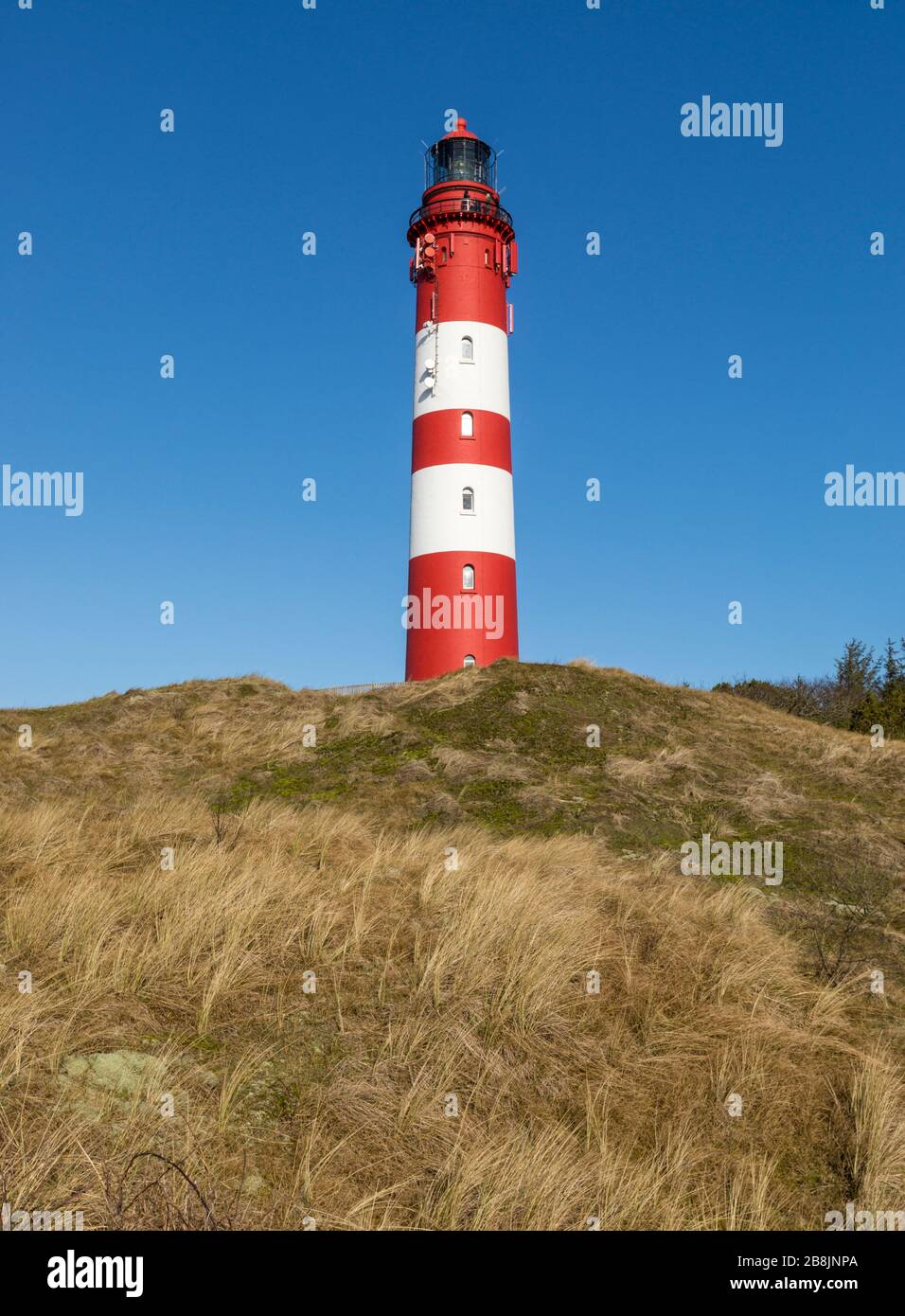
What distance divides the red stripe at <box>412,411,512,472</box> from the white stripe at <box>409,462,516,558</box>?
0.25 m

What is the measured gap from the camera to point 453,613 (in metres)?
26.7

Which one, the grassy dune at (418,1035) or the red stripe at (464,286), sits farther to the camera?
the red stripe at (464,286)

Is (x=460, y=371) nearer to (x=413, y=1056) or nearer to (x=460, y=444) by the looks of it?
(x=460, y=444)

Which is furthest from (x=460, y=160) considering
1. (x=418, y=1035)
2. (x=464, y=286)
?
(x=418, y=1035)

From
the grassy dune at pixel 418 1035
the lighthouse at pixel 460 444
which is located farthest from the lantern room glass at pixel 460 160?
the grassy dune at pixel 418 1035

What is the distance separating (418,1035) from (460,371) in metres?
24.9

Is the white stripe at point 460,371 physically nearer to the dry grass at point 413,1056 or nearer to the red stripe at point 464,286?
the red stripe at point 464,286

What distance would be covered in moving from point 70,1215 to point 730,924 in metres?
5.87

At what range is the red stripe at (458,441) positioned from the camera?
26.9 metres

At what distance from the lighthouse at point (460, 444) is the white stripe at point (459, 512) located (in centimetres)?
3

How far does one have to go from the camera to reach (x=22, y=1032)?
4.35m

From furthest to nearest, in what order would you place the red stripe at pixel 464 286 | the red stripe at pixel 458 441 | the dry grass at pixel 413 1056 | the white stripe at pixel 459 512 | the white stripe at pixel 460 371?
the red stripe at pixel 464 286 → the white stripe at pixel 460 371 → the red stripe at pixel 458 441 → the white stripe at pixel 459 512 → the dry grass at pixel 413 1056
